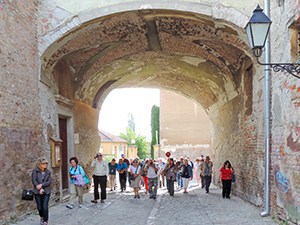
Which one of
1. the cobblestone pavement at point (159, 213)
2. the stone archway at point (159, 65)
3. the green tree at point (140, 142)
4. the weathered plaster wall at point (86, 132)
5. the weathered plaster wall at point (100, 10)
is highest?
the weathered plaster wall at point (100, 10)

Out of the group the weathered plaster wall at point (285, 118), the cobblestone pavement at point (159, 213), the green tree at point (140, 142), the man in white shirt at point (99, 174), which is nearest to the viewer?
the weathered plaster wall at point (285, 118)

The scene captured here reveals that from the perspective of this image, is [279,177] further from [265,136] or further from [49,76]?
[49,76]

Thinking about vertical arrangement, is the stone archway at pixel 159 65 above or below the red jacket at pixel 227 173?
above

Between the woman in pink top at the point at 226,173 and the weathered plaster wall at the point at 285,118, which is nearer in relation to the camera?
the weathered plaster wall at the point at 285,118

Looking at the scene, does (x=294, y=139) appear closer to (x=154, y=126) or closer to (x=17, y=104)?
(x=17, y=104)

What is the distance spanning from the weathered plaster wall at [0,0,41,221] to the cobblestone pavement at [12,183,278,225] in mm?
822

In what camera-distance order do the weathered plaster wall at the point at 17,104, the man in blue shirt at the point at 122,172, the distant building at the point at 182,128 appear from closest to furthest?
1. the weathered plaster wall at the point at 17,104
2. the man in blue shirt at the point at 122,172
3. the distant building at the point at 182,128

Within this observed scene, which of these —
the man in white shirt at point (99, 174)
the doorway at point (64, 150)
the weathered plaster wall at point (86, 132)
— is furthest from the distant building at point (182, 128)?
the man in white shirt at point (99, 174)

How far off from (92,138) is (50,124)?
5.35 meters

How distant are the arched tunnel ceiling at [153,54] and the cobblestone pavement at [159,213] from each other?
3.60 m

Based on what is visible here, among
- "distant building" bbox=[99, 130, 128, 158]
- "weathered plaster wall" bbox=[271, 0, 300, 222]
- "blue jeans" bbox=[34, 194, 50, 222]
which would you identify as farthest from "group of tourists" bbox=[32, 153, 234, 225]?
"distant building" bbox=[99, 130, 128, 158]

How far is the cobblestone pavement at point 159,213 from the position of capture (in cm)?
757

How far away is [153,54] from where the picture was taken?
1291 cm

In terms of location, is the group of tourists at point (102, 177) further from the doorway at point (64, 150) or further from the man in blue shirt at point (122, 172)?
the doorway at point (64, 150)
